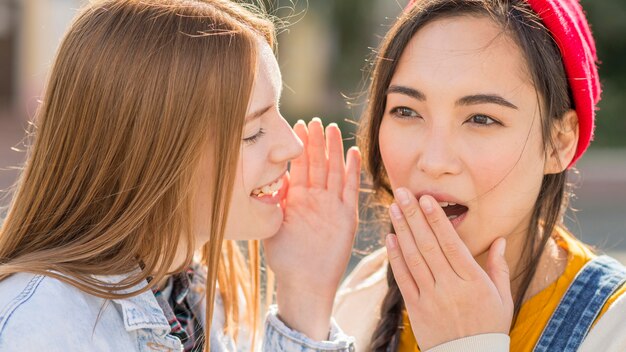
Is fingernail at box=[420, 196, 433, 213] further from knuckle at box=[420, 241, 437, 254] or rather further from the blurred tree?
the blurred tree

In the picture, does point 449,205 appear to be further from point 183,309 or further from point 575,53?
point 183,309

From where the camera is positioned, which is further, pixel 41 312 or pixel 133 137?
pixel 133 137

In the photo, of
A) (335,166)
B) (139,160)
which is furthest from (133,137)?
(335,166)

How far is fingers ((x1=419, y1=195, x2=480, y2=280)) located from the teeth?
0.57 meters

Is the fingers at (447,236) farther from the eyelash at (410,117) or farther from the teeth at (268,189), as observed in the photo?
the teeth at (268,189)

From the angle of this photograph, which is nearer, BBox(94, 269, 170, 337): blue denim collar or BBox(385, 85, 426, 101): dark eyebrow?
BBox(94, 269, 170, 337): blue denim collar

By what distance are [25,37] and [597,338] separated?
1425 centimetres

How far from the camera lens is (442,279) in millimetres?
2428

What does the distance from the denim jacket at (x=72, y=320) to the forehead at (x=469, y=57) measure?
→ 1059 millimetres

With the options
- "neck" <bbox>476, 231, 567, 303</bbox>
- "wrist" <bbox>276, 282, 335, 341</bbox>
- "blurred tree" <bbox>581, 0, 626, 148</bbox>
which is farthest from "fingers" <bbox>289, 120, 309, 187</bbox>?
"blurred tree" <bbox>581, 0, 626, 148</bbox>

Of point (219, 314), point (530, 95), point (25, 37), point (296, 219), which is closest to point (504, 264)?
point (530, 95)

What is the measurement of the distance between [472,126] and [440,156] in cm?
13

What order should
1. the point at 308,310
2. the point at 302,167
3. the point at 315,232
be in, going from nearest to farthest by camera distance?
the point at 308,310 < the point at 315,232 < the point at 302,167

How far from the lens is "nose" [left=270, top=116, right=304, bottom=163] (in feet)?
8.84
